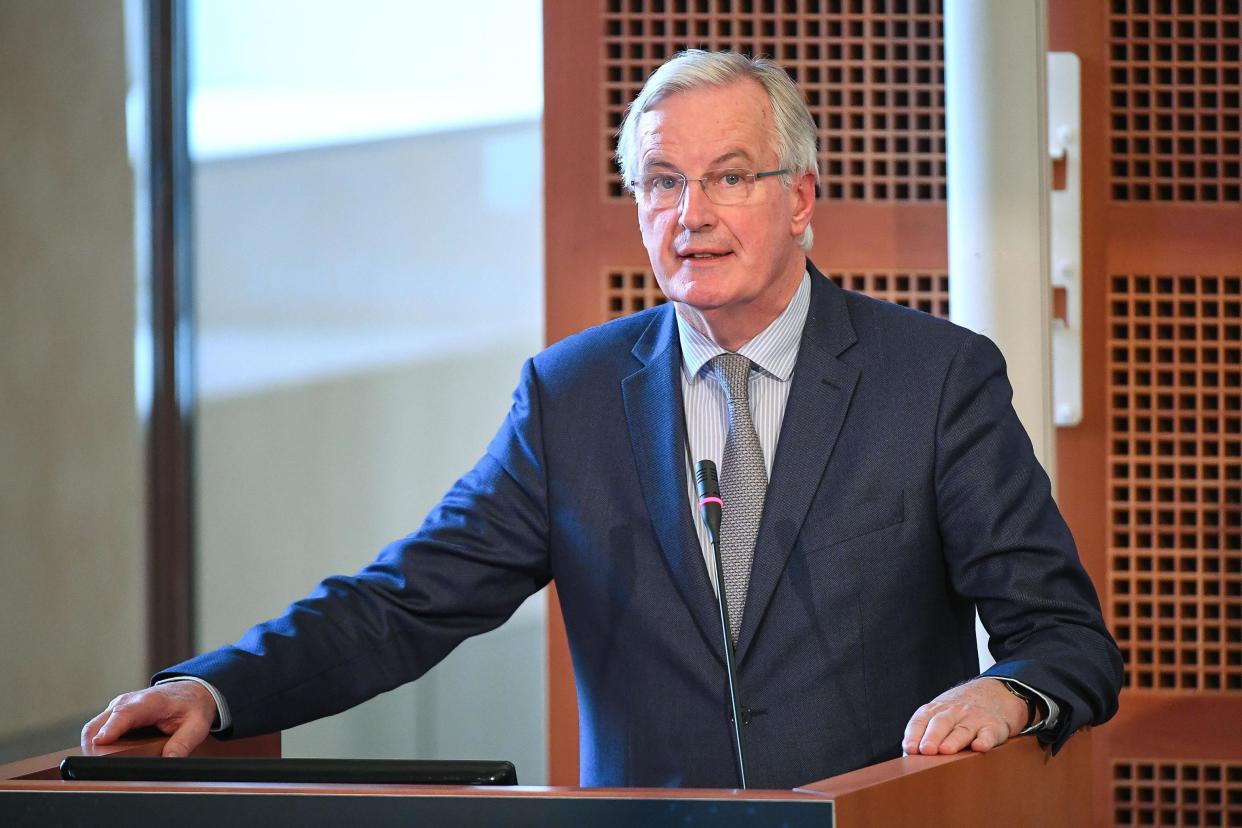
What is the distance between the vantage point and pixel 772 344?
2.30 meters

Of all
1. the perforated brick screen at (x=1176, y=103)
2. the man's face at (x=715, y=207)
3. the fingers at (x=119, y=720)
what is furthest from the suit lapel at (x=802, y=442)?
the perforated brick screen at (x=1176, y=103)

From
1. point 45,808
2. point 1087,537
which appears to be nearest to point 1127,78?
point 1087,537

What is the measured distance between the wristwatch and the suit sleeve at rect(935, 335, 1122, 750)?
0.05 ft

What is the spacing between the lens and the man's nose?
2.20 m

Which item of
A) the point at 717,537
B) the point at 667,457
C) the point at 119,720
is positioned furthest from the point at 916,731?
the point at 119,720

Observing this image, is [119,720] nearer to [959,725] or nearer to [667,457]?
[667,457]

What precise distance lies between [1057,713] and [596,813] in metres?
0.70

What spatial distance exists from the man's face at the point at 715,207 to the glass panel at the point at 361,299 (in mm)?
1763

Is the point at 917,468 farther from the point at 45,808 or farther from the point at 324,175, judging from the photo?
the point at 324,175

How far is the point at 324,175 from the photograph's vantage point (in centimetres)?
415

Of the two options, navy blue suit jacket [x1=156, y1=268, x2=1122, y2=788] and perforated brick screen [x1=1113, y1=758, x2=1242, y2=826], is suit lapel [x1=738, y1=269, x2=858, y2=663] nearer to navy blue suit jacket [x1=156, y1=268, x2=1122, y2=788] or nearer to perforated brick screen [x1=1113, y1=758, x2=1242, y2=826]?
navy blue suit jacket [x1=156, y1=268, x2=1122, y2=788]

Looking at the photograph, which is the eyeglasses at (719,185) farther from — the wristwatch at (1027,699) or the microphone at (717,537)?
the wristwatch at (1027,699)

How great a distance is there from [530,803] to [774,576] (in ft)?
2.63

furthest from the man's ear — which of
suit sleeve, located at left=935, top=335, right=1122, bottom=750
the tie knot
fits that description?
suit sleeve, located at left=935, top=335, right=1122, bottom=750
